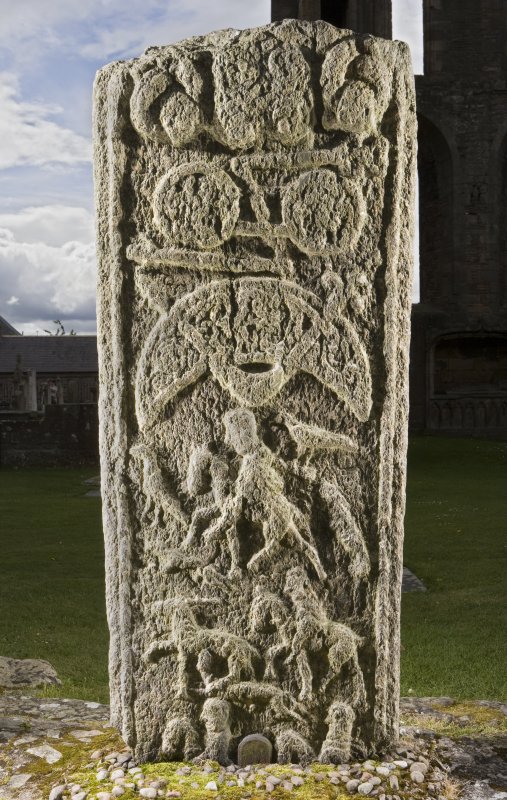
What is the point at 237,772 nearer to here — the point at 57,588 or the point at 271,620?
the point at 271,620

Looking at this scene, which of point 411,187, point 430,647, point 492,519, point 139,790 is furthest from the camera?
point 492,519

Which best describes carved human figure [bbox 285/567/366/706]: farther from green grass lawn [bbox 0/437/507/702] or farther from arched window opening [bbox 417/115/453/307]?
arched window opening [bbox 417/115/453/307]

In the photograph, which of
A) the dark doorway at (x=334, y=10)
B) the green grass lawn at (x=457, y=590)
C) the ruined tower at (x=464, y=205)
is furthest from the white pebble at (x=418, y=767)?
the dark doorway at (x=334, y=10)

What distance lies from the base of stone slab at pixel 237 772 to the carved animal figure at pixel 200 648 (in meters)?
0.24

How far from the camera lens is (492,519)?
9078 mm

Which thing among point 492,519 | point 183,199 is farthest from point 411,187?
point 492,519

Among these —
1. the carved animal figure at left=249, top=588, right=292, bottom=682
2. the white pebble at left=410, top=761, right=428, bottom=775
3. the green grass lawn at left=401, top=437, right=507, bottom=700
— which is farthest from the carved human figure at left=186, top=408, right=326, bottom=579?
the green grass lawn at left=401, top=437, right=507, bottom=700

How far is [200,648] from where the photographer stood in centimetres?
243

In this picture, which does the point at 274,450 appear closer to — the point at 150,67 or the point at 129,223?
the point at 129,223

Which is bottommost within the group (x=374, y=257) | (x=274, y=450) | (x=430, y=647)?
(x=430, y=647)

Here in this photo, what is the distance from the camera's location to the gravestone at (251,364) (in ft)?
7.80

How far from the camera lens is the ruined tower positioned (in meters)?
19.5

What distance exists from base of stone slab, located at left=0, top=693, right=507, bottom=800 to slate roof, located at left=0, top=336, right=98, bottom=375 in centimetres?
2623

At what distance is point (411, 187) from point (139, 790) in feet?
6.07
